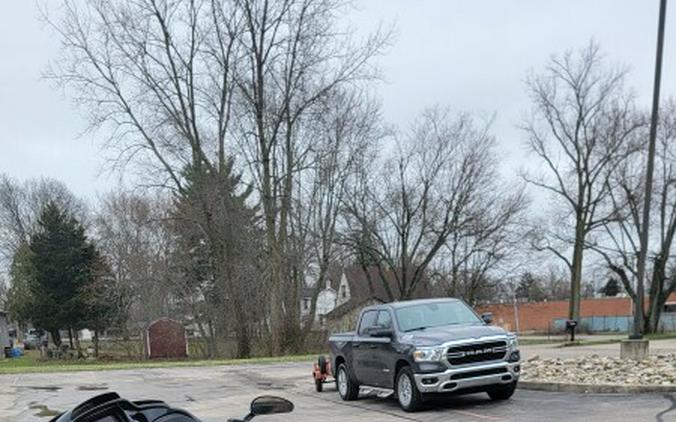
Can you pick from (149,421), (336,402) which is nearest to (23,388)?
(336,402)

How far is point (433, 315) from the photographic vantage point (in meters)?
13.7

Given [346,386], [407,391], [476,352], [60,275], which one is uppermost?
[60,275]

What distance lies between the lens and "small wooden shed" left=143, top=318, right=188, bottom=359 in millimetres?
45844

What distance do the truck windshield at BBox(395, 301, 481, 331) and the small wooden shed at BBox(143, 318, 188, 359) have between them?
34.0 metres

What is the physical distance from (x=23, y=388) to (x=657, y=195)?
147ft

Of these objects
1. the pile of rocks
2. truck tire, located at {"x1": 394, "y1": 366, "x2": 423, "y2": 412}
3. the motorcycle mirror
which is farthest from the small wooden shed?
the motorcycle mirror

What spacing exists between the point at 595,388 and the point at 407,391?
10.6 feet

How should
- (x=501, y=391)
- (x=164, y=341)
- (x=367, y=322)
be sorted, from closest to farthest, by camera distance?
(x=501, y=391)
(x=367, y=322)
(x=164, y=341)

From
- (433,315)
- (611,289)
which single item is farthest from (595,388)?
(611,289)

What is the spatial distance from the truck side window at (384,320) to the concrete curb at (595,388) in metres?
3.14

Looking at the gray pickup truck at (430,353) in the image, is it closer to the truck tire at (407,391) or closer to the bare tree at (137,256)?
the truck tire at (407,391)

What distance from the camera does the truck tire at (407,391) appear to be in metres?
12.4

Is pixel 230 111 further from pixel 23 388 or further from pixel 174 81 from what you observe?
pixel 23 388

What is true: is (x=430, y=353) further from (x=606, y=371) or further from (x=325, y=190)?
(x=325, y=190)
